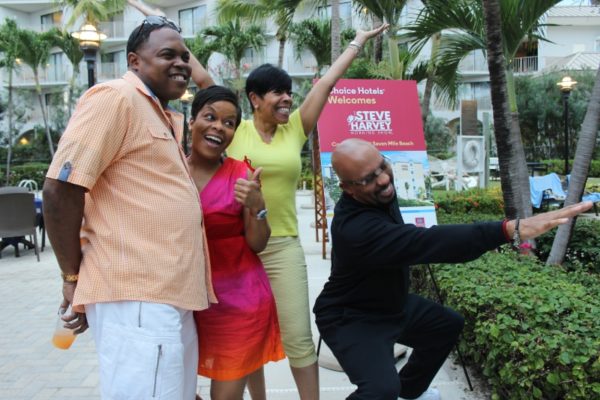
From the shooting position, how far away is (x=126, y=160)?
1644mm

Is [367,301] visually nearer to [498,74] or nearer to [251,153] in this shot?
[251,153]

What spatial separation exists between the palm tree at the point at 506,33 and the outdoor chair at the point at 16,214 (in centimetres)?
622

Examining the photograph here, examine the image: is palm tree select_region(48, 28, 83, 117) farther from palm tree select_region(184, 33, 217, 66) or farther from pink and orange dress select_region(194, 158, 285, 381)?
pink and orange dress select_region(194, 158, 285, 381)

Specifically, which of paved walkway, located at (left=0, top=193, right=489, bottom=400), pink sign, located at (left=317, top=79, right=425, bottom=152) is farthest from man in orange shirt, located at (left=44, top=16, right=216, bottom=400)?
pink sign, located at (left=317, top=79, right=425, bottom=152)

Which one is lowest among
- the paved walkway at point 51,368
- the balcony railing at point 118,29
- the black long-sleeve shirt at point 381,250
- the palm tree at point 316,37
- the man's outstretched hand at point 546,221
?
the paved walkway at point 51,368

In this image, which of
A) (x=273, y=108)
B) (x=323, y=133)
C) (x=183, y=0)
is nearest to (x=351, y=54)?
(x=273, y=108)

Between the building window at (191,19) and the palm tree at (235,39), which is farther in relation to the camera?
the building window at (191,19)

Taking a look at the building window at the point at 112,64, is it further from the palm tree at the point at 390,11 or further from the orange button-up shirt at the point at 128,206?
the orange button-up shirt at the point at 128,206

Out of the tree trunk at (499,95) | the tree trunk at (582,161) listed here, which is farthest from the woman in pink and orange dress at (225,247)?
the tree trunk at (582,161)

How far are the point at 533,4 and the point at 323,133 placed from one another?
2.46 metres

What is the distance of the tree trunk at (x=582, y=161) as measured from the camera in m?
4.28

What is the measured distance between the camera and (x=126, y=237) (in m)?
1.62

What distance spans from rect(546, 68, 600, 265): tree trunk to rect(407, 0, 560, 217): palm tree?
0.40 m

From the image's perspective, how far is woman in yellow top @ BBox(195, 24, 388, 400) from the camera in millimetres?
2574
